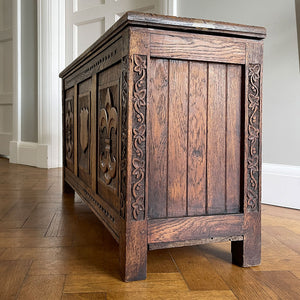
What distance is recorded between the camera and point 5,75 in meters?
4.56

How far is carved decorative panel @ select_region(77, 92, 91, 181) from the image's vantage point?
1673 mm

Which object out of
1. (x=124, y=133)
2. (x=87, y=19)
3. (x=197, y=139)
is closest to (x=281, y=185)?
(x=197, y=139)

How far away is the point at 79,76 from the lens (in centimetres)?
184

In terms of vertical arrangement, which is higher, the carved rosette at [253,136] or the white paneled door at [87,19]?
the white paneled door at [87,19]

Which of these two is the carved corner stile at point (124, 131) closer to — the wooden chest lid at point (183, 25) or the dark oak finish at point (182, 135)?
the dark oak finish at point (182, 135)

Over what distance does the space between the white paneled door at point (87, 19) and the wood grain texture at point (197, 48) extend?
240 cm

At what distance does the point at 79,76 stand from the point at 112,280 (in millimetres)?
1060

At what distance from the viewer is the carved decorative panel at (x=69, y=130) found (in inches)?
83.5

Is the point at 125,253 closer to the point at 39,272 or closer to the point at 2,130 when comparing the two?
the point at 39,272

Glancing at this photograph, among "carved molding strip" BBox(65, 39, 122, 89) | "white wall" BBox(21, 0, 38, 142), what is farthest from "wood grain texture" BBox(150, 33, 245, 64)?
"white wall" BBox(21, 0, 38, 142)

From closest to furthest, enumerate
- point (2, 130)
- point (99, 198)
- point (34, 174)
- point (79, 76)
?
point (99, 198) < point (79, 76) < point (34, 174) < point (2, 130)

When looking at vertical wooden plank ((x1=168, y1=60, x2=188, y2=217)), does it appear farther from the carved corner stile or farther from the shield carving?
the shield carving

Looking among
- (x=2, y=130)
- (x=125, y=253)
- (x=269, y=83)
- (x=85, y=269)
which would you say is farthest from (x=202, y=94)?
(x=2, y=130)

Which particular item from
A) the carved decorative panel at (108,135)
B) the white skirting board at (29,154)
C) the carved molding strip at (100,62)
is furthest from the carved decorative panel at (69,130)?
the white skirting board at (29,154)
